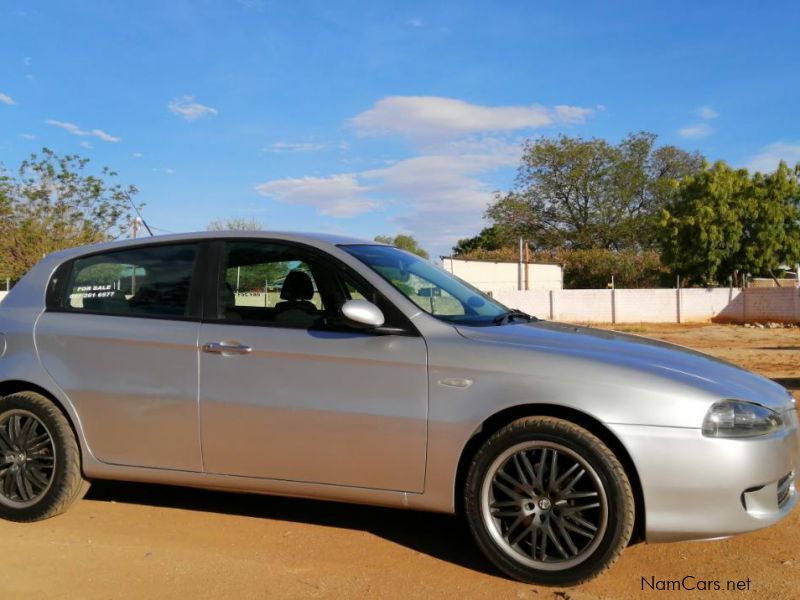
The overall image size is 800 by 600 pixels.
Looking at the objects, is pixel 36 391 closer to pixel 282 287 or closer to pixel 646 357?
pixel 282 287

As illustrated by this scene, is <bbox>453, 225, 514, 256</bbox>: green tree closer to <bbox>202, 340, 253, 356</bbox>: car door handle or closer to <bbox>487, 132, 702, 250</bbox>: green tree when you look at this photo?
<bbox>487, 132, 702, 250</bbox>: green tree

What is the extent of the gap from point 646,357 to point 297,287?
1.91 meters

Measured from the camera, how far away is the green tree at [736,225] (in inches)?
1300

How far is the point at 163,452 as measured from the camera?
12.4ft

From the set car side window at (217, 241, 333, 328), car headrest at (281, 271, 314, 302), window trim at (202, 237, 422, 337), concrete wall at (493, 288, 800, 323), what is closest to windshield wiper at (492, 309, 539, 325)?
window trim at (202, 237, 422, 337)

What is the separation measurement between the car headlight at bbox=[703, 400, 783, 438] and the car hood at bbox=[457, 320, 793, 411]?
43 mm

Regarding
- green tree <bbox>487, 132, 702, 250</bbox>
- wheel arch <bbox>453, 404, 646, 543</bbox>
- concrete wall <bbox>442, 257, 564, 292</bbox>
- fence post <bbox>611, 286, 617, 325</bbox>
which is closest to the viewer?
wheel arch <bbox>453, 404, 646, 543</bbox>

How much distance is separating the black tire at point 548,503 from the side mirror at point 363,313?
802mm

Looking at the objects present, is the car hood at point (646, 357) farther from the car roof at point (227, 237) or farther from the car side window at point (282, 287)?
the car roof at point (227, 237)

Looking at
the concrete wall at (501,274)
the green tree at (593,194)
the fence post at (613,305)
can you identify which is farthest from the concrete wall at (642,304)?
the green tree at (593,194)

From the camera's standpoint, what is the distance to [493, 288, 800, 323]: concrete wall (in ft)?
103

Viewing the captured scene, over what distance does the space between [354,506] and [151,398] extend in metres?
1.45

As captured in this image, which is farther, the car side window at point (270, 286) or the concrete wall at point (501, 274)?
the concrete wall at point (501, 274)

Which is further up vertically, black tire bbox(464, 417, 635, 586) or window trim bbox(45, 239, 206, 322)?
window trim bbox(45, 239, 206, 322)
